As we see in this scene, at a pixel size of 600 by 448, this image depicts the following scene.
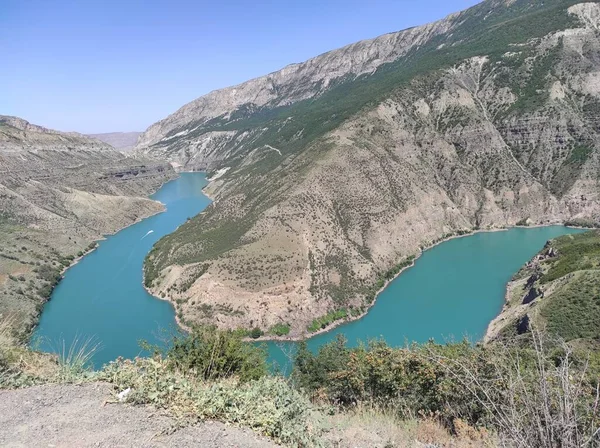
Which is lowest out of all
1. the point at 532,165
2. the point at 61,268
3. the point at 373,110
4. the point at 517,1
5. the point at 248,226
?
the point at 61,268

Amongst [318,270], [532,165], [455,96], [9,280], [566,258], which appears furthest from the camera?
[455,96]

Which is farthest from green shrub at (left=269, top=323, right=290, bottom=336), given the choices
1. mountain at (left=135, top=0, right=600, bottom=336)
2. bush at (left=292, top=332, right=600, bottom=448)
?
bush at (left=292, top=332, right=600, bottom=448)

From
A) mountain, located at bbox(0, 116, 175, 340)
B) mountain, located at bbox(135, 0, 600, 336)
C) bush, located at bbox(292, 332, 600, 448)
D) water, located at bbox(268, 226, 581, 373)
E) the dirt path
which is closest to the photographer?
the dirt path

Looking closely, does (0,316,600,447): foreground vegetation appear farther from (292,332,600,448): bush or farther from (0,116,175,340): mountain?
(0,116,175,340): mountain

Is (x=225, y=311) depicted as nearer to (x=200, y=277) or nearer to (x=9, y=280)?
(x=200, y=277)

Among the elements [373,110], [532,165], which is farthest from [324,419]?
[532,165]

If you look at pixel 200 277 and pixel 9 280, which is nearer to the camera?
pixel 200 277

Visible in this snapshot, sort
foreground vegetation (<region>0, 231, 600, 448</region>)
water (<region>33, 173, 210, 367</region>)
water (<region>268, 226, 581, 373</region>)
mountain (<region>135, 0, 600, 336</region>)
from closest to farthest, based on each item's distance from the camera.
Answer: foreground vegetation (<region>0, 231, 600, 448</region>), water (<region>268, 226, 581, 373</region>), water (<region>33, 173, 210, 367</region>), mountain (<region>135, 0, 600, 336</region>)
